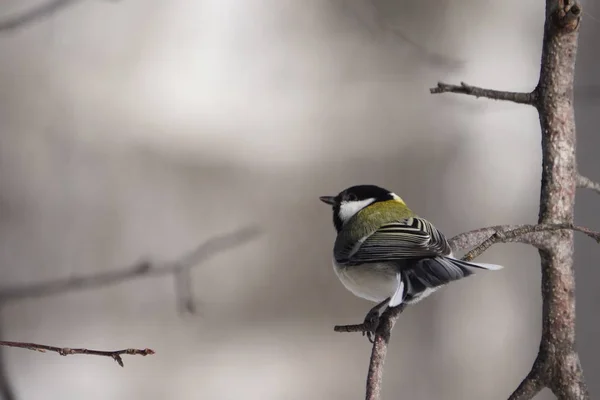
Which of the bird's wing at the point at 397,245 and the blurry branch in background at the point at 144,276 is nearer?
the bird's wing at the point at 397,245

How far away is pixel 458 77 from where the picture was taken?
111 cm

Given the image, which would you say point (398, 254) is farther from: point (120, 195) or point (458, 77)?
point (458, 77)

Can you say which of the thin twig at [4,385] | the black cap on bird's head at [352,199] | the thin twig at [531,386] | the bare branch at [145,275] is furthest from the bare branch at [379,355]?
the thin twig at [4,385]

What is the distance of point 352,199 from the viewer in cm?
79

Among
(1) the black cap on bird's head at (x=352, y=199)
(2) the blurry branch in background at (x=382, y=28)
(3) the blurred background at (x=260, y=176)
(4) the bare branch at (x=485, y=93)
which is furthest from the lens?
(2) the blurry branch in background at (x=382, y=28)

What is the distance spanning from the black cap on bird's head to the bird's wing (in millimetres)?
82

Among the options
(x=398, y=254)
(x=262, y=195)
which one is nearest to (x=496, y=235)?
(x=398, y=254)

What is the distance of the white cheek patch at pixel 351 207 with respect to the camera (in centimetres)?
80

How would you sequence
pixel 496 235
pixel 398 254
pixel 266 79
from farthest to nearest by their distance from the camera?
pixel 266 79, pixel 398 254, pixel 496 235

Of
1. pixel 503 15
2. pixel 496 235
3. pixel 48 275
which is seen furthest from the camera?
pixel 503 15

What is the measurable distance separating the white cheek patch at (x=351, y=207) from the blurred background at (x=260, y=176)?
0.78ft

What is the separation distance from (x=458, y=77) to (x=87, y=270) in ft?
2.30

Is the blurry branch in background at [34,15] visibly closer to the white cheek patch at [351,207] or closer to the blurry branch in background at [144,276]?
the blurry branch in background at [144,276]

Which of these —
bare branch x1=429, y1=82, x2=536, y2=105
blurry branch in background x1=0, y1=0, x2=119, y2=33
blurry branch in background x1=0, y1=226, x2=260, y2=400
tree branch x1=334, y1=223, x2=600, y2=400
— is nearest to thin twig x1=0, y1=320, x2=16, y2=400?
blurry branch in background x1=0, y1=226, x2=260, y2=400
